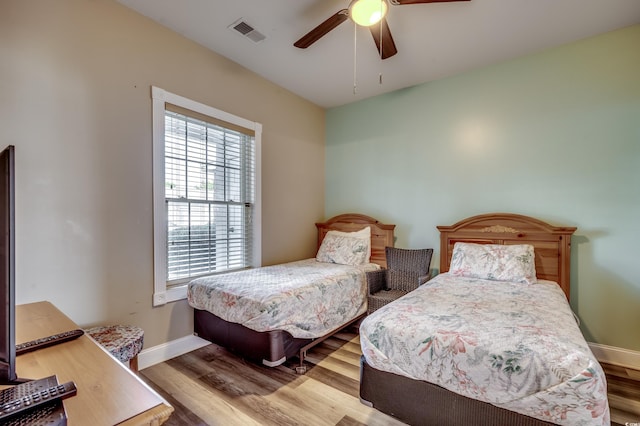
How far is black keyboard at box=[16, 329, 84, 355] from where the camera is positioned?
106cm

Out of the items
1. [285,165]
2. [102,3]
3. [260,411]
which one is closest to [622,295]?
[260,411]

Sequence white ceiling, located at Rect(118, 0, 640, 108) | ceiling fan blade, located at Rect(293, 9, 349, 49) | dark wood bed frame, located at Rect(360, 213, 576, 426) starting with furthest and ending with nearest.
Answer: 1. white ceiling, located at Rect(118, 0, 640, 108)
2. ceiling fan blade, located at Rect(293, 9, 349, 49)
3. dark wood bed frame, located at Rect(360, 213, 576, 426)

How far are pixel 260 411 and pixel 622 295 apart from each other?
3.20 m

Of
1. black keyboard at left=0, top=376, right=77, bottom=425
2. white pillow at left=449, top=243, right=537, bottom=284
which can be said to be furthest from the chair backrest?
black keyboard at left=0, top=376, right=77, bottom=425

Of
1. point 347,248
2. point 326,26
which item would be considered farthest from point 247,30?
point 347,248

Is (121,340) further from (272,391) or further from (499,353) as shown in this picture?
(499,353)

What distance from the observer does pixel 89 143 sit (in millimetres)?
2170

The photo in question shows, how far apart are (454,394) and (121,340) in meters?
2.06

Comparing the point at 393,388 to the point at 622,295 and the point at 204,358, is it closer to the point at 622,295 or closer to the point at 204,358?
the point at 204,358

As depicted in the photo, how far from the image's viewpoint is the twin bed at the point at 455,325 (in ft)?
4.26

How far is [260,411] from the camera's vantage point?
189 centimetres

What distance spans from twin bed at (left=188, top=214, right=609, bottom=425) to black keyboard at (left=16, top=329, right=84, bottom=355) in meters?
1.13

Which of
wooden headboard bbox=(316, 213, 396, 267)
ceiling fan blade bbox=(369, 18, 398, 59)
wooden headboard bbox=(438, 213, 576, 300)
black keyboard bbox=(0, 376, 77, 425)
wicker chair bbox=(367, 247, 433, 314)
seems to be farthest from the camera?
wooden headboard bbox=(316, 213, 396, 267)

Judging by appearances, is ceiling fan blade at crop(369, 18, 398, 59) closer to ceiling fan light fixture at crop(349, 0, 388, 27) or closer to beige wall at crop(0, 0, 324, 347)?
ceiling fan light fixture at crop(349, 0, 388, 27)
